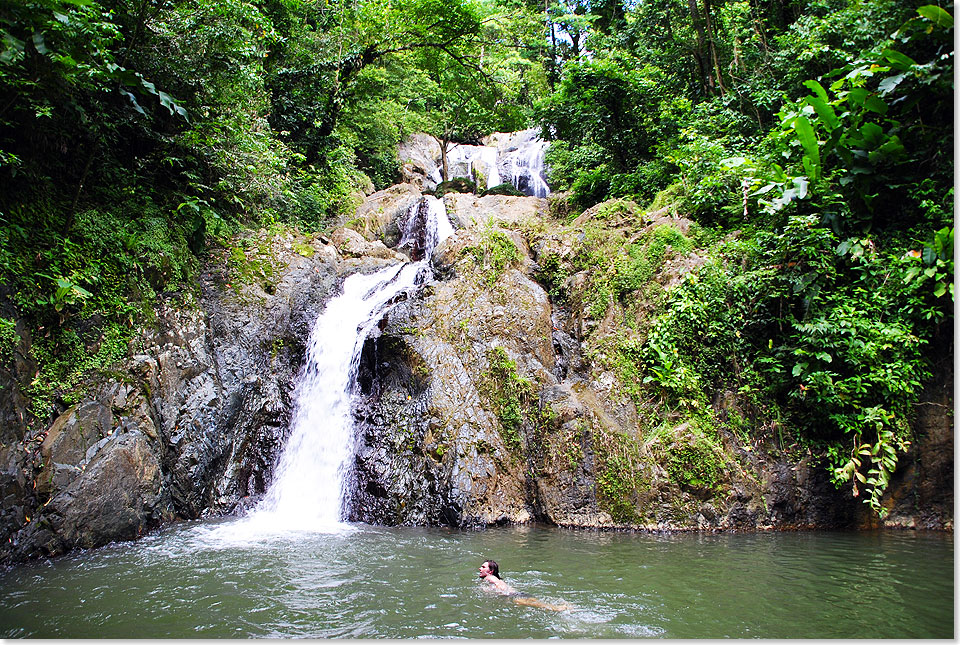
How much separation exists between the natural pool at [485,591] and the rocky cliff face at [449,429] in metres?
0.57

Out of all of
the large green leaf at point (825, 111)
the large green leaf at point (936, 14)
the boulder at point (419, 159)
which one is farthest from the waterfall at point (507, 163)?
the large green leaf at point (936, 14)

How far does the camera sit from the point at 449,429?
26.2ft

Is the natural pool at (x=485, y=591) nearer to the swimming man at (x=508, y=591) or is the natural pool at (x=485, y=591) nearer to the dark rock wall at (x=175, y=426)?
the swimming man at (x=508, y=591)

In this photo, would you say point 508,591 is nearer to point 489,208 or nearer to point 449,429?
point 449,429

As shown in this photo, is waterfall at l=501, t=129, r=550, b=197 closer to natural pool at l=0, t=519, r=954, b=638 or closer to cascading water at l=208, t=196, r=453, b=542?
cascading water at l=208, t=196, r=453, b=542

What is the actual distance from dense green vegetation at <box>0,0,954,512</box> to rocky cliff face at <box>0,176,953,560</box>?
0.39m

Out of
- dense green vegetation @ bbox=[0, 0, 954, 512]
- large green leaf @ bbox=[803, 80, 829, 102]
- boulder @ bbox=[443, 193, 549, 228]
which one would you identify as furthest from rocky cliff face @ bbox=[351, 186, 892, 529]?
boulder @ bbox=[443, 193, 549, 228]

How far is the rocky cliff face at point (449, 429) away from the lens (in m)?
6.26

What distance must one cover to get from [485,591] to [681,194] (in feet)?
29.0

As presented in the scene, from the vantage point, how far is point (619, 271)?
9.22 metres

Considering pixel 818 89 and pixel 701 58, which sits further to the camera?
pixel 701 58

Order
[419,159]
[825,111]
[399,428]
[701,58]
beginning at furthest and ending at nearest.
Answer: [419,159] → [701,58] → [399,428] → [825,111]

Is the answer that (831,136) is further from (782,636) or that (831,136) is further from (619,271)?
(782,636)

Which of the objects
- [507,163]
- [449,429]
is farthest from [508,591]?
[507,163]
